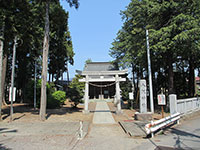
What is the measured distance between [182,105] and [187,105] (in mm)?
1357

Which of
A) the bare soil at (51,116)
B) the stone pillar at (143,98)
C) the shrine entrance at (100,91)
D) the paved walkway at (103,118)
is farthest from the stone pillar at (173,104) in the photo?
the shrine entrance at (100,91)

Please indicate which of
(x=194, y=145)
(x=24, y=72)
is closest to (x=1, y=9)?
(x=194, y=145)

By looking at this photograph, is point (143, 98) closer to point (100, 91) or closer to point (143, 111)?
point (143, 111)

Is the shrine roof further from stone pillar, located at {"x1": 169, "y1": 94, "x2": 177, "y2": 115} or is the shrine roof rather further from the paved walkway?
stone pillar, located at {"x1": 169, "y1": 94, "x2": 177, "y2": 115}

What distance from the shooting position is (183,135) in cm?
723

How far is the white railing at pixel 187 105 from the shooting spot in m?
11.2

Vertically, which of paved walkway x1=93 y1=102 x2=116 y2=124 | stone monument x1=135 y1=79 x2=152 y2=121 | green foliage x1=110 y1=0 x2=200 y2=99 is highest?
green foliage x1=110 y1=0 x2=200 y2=99

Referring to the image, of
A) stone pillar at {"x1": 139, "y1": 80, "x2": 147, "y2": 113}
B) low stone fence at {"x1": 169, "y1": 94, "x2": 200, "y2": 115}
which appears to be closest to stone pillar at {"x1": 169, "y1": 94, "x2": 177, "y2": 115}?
low stone fence at {"x1": 169, "y1": 94, "x2": 200, "y2": 115}

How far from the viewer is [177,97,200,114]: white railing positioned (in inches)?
441

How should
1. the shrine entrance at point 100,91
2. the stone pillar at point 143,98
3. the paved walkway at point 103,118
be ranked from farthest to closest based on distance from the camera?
the shrine entrance at point 100,91, the stone pillar at point 143,98, the paved walkway at point 103,118

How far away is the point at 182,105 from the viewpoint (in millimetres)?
11617

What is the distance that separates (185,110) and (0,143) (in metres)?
11.9

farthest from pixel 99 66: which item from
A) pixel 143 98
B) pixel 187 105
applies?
pixel 187 105

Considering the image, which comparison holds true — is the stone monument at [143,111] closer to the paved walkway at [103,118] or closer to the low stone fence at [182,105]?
the low stone fence at [182,105]
